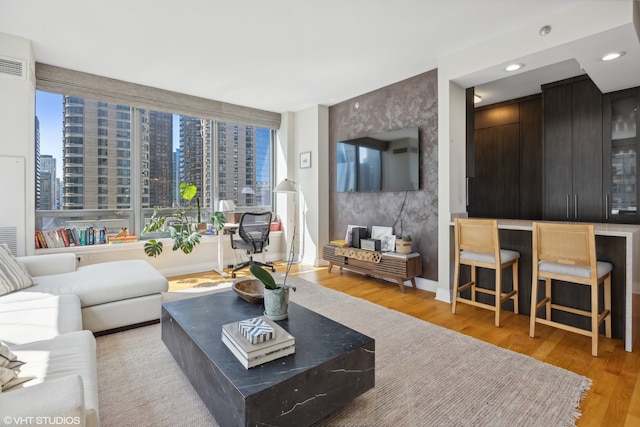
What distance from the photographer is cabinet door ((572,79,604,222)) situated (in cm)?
373

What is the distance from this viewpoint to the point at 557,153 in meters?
4.04

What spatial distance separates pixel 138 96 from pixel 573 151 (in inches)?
219

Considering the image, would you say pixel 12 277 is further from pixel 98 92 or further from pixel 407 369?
pixel 407 369

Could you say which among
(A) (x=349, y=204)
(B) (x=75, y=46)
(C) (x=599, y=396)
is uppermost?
(B) (x=75, y=46)

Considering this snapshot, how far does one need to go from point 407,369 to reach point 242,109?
4550 millimetres

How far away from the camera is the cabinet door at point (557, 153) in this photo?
3.96 metres

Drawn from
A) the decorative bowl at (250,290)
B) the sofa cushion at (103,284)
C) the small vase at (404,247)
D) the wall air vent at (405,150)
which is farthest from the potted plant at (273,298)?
the wall air vent at (405,150)

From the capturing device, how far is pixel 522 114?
4734 millimetres

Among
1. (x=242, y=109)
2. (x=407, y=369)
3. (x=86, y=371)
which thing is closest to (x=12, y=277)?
(x=86, y=371)

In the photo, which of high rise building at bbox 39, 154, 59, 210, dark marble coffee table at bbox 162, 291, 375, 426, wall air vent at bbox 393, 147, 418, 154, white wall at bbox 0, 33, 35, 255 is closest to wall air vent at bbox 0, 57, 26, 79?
white wall at bbox 0, 33, 35, 255

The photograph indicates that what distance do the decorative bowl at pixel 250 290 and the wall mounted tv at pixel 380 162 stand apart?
241 cm

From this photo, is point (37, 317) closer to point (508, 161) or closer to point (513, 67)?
point (513, 67)

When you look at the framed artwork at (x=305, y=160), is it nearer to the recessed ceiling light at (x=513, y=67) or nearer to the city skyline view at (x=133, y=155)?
the city skyline view at (x=133, y=155)

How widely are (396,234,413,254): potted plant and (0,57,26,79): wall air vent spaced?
4286mm
